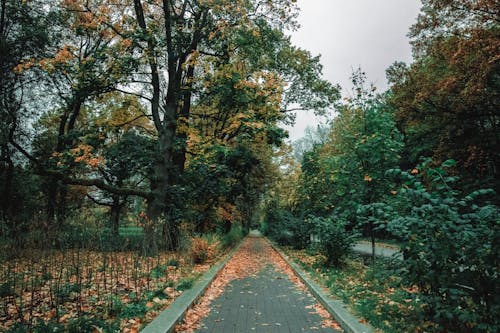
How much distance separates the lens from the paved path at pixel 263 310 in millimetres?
5449

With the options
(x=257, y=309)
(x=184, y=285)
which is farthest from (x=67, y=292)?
(x=257, y=309)

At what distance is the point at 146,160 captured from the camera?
16.3 metres

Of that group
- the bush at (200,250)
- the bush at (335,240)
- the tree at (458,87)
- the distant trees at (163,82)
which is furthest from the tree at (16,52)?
the tree at (458,87)

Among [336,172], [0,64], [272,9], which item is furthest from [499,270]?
[0,64]

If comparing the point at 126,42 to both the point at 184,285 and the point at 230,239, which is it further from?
the point at 230,239

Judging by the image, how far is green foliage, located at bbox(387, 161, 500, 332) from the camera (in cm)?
379

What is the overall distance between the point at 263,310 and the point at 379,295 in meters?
2.30

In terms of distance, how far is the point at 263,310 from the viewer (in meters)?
6.55

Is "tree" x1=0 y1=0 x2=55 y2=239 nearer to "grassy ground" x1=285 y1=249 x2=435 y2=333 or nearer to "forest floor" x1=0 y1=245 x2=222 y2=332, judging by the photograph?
"forest floor" x1=0 y1=245 x2=222 y2=332

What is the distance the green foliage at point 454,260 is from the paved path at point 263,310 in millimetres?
1829

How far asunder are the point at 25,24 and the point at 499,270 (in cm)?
1842

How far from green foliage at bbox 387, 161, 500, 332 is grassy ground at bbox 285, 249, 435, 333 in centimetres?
29

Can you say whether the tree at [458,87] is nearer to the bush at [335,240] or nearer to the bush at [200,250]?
the bush at [335,240]

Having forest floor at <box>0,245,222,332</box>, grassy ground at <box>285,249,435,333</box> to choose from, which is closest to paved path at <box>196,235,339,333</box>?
grassy ground at <box>285,249,435,333</box>
